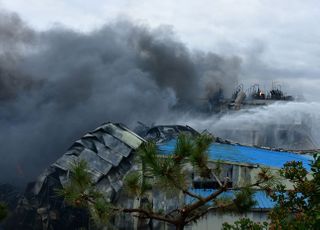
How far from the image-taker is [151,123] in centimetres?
2862

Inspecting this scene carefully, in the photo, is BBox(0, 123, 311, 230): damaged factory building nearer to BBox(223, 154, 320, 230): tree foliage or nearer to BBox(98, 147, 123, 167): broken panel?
BBox(98, 147, 123, 167): broken panel

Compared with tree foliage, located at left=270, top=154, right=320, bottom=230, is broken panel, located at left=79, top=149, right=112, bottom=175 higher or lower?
lower

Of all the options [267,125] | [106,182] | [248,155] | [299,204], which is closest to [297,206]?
[299,204]

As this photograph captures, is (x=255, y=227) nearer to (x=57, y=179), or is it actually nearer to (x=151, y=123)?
(x=57, y=179)

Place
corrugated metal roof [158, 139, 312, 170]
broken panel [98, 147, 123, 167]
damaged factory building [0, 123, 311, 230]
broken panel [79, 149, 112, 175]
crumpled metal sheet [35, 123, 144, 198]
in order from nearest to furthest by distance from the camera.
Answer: damaged factory building [0, 123, 311, 230], crumpled metal sheet [35, 123, 144, 198], broken panel [79, 149, 112, 175], broken panel [98, 147, 123, 167], corrugated metal roof [158, 139, 312, 170]

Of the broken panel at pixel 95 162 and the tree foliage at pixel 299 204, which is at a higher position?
the tree foliage at pixel 299 204

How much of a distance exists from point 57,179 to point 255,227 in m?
11.8

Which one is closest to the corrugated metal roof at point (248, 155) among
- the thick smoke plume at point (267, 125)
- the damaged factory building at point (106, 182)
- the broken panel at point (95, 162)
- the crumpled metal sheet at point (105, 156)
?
the damaged factory building at point (106, 182)

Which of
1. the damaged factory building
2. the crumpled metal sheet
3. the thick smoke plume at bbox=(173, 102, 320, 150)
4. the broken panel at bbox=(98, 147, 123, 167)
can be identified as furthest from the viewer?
the thick smoke plume at bbox=(173, 102, 320, 150)

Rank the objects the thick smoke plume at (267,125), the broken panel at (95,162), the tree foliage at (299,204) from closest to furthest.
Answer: the tree foliage at (299,204) < the broken panel at (95,162) < the thick smoke plume at (267,125)

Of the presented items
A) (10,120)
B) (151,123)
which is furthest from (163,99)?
(10,120)

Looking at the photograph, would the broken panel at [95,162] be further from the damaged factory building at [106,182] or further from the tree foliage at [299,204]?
the tree foliage at [299,204]

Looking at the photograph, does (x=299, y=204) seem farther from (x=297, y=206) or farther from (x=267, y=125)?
(x=267, y=125)

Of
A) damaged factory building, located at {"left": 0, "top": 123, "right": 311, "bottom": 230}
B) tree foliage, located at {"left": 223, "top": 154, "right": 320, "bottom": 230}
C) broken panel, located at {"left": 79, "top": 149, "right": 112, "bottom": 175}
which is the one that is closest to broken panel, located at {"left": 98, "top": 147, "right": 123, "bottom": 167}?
damaged factory building, located at {"left": 0, "top": 123, "right": 311, "bottom": 230}
